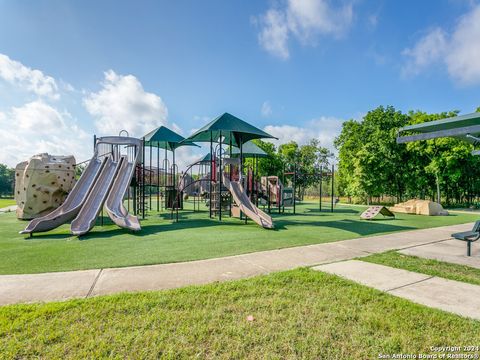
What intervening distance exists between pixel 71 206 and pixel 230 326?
29.0 feet

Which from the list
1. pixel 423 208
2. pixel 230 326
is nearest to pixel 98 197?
pixel 230 326

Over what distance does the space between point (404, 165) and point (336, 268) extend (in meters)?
27.8

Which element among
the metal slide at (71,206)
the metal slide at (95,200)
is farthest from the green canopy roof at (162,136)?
the metal slide at (71,206)

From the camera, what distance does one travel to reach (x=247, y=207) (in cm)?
1086

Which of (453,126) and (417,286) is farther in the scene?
(453,126)

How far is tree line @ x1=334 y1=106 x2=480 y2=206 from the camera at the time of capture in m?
24.8

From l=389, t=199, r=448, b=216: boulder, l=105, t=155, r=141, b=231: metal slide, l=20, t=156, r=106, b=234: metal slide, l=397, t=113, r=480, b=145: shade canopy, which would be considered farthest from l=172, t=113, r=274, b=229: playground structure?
l=389, t=199, r=448, b=216: boulder

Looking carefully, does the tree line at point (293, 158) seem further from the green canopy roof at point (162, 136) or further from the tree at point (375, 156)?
the green canopy roof at point (162, 136)

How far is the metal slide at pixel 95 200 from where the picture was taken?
8.16 meters

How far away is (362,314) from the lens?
115 inches

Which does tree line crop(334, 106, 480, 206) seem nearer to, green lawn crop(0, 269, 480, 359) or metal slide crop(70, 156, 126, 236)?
metal slide crop(70, 156, 126, 236)

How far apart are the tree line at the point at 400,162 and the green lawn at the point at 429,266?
21.8 metres

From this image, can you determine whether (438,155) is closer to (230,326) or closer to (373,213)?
(373,213)

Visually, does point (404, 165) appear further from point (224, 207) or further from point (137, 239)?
point (137, 239)
